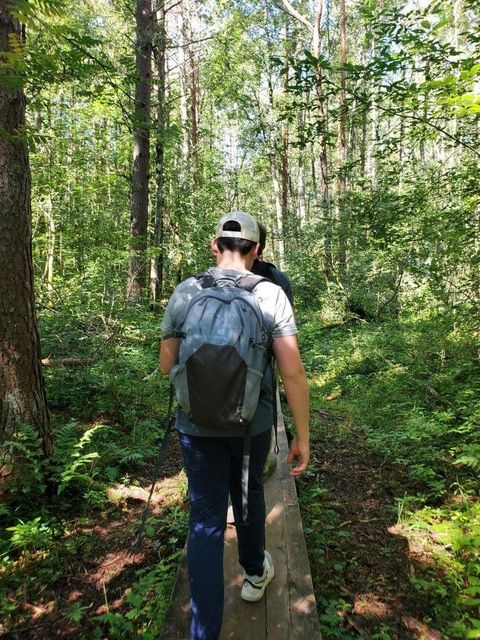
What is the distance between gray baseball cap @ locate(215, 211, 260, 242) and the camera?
2.09 meters

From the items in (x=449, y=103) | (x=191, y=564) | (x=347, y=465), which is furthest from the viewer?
(x=347, y=465)

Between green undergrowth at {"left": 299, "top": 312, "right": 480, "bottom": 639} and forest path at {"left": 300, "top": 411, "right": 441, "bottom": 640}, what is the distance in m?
0.02

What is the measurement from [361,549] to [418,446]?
6.66 ft

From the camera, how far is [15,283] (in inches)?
134

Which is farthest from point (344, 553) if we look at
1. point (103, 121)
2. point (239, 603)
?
point (103, 121)

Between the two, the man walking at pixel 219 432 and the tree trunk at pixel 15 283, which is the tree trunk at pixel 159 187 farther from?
the man walking at pixel 219 432

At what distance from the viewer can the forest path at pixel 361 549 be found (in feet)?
8.85

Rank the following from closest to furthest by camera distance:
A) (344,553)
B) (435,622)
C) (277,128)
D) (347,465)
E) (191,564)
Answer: (191,564)
(435,622)
(344,553)
(347,465)
(277,128)

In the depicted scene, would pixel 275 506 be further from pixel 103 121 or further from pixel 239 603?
pixel 103 121

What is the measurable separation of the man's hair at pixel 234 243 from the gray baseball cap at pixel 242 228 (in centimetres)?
1

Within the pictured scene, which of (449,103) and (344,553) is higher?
(449,103)

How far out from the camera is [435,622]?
2664mm

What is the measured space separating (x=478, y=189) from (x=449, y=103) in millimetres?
1831

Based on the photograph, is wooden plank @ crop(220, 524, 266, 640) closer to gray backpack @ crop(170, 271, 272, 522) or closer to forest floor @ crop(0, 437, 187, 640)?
forest floor @ crop(0, 437, 187, 640)
